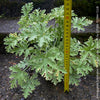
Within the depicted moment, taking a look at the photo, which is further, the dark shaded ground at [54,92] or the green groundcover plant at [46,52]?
the dark shaded ground at [54,92]

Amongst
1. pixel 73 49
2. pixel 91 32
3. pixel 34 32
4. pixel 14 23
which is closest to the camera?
pixel 34 32

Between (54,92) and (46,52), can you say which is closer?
(46,52)

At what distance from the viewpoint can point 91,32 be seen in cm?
270

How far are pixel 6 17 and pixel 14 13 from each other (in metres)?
0.25

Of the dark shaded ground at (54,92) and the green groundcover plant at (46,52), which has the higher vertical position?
the green groundcover plant at (46,52)

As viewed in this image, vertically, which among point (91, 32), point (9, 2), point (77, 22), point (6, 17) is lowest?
point (91, 32)

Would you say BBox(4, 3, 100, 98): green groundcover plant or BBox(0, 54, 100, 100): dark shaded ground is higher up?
BBox(4, 3, 100, 98): green groundcover plant

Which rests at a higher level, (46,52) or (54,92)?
(46,52)

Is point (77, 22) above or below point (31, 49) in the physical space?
above

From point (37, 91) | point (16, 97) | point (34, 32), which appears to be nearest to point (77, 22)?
point (34, 32)

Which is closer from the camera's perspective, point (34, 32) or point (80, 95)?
point (34, 32)

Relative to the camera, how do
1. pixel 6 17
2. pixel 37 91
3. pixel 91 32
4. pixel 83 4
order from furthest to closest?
pixel 6 17 < pixel 83 4 < pixel 91 32 < pixel 37 91

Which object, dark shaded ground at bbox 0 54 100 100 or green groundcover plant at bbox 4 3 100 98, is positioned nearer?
green groundcover plant at bbox 4 3 100 98

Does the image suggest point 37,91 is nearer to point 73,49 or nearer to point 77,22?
point 73,49
